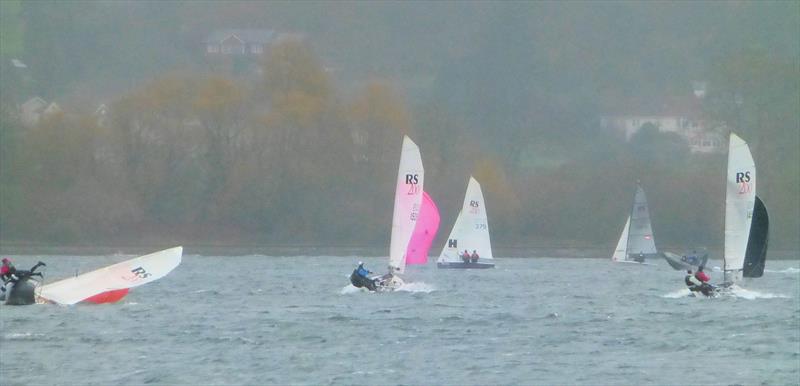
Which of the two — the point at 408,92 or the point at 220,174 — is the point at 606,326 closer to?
the point at 220,174

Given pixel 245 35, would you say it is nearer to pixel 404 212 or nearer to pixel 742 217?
pixel 404 212

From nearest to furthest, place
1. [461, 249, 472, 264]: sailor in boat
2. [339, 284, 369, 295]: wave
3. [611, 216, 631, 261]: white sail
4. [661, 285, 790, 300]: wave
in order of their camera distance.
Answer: [661, 285, 790, 300]: wave, [339, 284, 369, 295]: wave, [461, 249, 472, 264]: sailor in boat, [611, 216, 631, 261]: white sail

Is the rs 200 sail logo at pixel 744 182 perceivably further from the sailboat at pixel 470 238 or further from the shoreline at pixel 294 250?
the shoreline at pixel 294 250

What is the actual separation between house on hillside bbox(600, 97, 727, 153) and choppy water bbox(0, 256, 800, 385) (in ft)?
96.2

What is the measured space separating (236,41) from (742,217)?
58687 mm

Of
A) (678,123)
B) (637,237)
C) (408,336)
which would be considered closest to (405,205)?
(408,336)

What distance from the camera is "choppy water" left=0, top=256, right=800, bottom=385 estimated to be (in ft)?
87.0

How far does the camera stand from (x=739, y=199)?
40.4m

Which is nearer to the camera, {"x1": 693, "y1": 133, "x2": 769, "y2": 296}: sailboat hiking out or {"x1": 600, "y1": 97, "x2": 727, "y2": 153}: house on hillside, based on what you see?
{"x1": 693, "y1": 133, "x2": 769, "y2": 296}: sailboat hiking out

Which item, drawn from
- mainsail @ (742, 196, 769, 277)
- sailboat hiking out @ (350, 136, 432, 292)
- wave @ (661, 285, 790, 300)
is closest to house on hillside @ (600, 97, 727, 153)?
wave @ (661, 285, 790, 300)

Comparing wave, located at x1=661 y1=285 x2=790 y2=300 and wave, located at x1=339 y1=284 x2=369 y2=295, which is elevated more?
wave, located at x1=661 y1=285 x2=790 y2=300

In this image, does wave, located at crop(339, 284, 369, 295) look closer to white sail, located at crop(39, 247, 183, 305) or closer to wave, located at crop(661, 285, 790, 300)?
white sail, located at crop(39, 247, 183, 305)

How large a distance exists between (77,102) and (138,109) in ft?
13.6

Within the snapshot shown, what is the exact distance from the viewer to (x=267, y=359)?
92.1 feet
